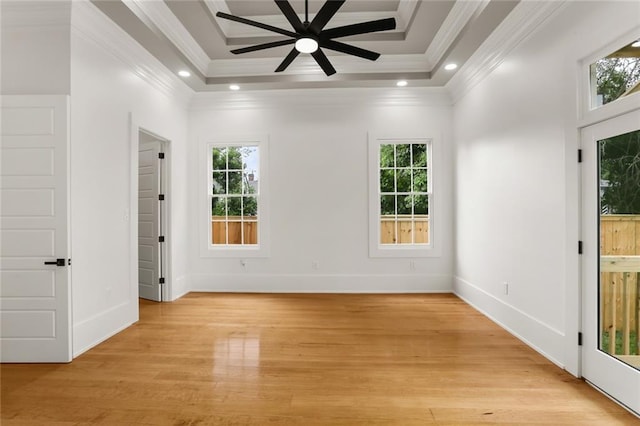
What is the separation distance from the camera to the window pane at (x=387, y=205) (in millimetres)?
5160

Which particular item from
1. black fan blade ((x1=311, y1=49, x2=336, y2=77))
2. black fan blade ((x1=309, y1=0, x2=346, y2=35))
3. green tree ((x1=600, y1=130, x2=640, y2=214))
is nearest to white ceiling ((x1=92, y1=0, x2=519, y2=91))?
black fan blade ((x1=311, y1=49, x2=336, y2=77))

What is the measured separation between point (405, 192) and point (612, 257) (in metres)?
3.04

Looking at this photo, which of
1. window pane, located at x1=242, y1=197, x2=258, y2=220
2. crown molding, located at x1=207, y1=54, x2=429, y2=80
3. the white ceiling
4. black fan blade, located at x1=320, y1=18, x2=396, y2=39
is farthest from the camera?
window pane, located at x1=242, y1=197, x2=258, y2=220

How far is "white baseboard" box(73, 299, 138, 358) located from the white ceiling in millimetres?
2870

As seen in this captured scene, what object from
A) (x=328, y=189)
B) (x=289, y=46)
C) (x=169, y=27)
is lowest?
(x=328, y=189)

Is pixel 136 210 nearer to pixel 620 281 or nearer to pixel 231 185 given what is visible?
pixel 231 185

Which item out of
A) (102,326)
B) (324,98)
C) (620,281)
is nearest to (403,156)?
(324,98)

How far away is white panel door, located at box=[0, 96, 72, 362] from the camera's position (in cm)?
272

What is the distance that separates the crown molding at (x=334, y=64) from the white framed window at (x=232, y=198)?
1.05 m

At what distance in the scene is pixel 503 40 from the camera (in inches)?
131

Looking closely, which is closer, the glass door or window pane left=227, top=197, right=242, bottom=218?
the glass door

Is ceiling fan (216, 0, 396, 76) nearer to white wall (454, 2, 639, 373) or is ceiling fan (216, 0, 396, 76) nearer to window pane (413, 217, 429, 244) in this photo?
white wall (454, 2, 639, 373)

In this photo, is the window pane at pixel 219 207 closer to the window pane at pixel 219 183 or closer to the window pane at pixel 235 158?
the window pane at pixel 219 183

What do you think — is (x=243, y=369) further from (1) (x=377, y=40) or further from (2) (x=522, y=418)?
(1) (x=377, y=40)
